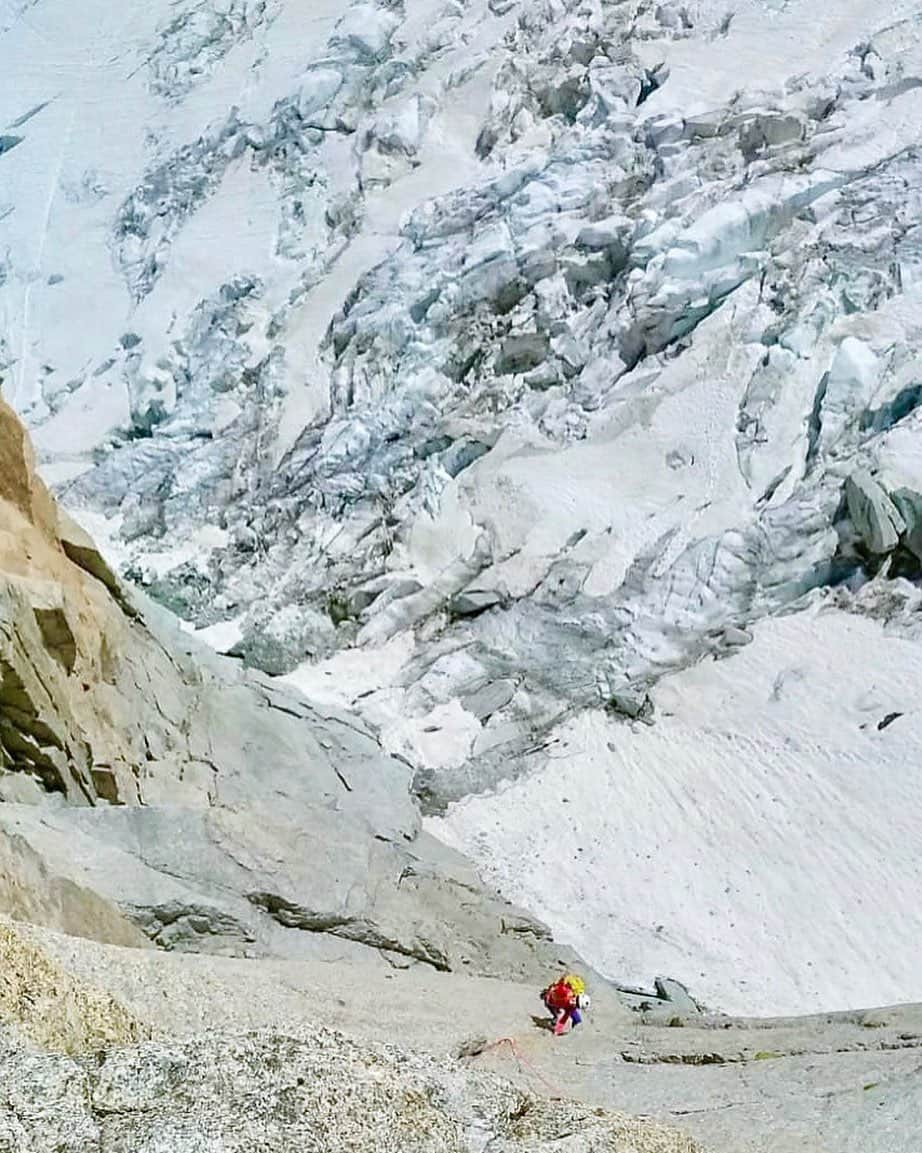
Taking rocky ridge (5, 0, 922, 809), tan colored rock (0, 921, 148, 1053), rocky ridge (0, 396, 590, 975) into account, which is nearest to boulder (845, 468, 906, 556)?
rocky ridge (5, 0, 922, 809)

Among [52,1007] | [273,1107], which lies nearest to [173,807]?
[52,1007]

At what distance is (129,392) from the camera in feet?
80.6

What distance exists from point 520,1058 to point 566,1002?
6.36 ft

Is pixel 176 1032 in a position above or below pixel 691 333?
above

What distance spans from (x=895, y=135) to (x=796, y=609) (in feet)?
31.5

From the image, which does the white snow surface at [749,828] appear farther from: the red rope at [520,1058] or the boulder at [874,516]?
the red rope at [520,1058]

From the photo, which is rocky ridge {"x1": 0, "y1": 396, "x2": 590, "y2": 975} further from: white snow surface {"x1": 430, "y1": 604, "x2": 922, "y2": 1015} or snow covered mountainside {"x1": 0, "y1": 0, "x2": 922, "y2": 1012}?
snow covered mountainside {"x1": 0, "y1": 0, "x2": 922, "y2": 1012}

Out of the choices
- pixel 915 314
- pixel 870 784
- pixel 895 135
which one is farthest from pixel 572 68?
pixel 870 784

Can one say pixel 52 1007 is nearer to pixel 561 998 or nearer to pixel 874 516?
pixel 561 998

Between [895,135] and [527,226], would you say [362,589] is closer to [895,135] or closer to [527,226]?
[527,226]

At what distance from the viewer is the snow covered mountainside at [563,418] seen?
13453 mm

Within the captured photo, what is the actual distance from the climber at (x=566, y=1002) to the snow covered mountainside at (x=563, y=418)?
402 cm

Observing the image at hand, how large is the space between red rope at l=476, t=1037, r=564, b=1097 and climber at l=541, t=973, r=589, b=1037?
144 cm

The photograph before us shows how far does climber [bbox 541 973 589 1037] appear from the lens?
25.0ft
